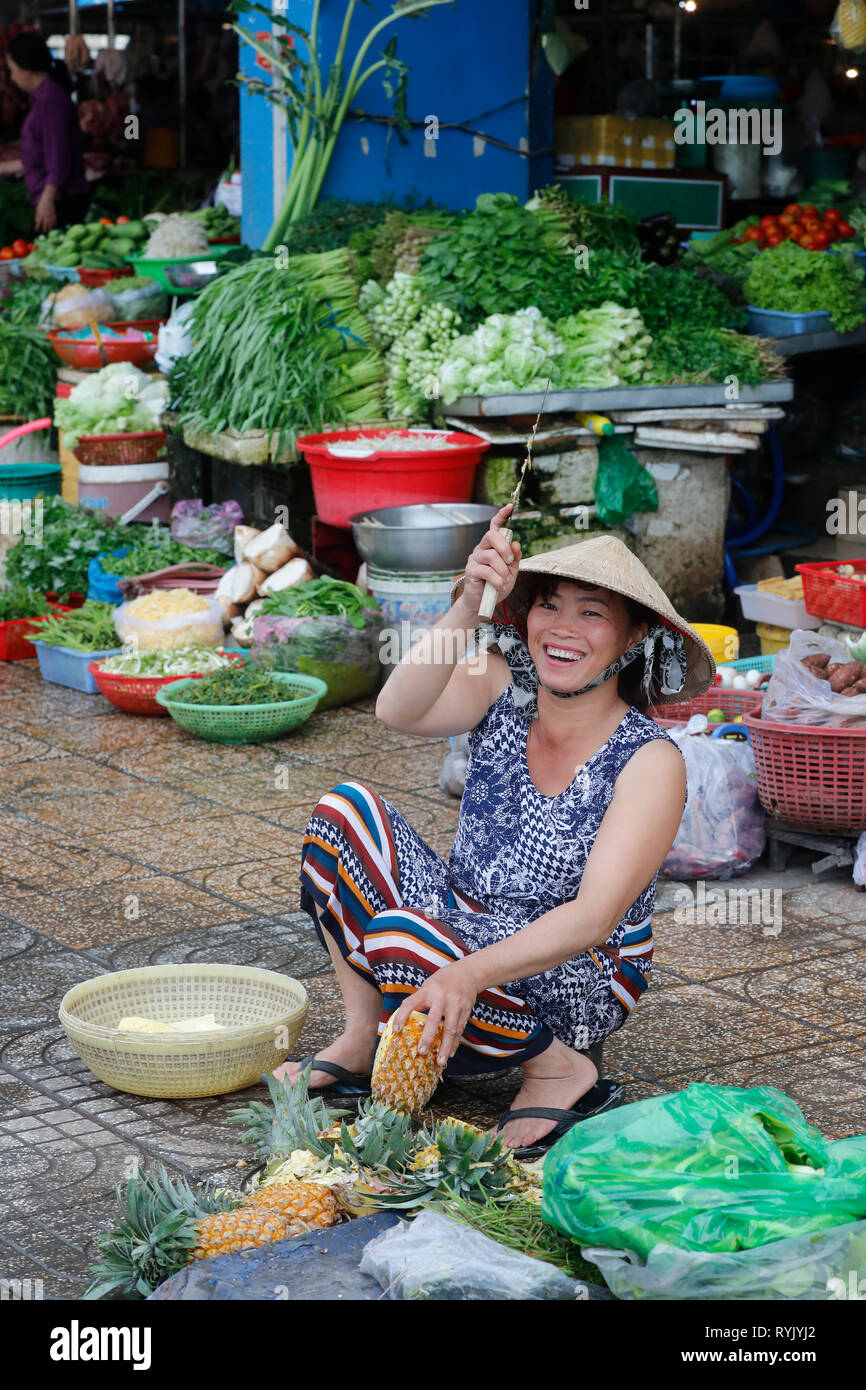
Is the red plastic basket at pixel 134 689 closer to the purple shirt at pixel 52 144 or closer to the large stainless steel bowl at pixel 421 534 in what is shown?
the large stainless steel bowl at pixel 421 534

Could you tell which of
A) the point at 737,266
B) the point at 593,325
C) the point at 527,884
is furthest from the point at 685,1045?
the point at 737,266

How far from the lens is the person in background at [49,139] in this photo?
11.2m

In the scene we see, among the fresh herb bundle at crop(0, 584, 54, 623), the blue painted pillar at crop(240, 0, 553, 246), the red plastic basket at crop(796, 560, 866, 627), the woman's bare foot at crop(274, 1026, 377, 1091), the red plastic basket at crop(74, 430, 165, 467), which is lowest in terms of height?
the woman's bare foot at crop(274, 1026, 377, 1091)

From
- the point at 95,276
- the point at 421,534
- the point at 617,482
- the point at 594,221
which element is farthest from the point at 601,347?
the point at 95,276

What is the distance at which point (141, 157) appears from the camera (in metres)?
15.1

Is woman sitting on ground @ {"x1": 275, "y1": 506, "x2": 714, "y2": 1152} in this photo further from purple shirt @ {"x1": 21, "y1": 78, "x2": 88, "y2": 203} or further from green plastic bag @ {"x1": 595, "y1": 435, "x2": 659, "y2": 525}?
purple shirt @ {"x1": 21, "y1": 78, "x2": 88, "y2": 203}

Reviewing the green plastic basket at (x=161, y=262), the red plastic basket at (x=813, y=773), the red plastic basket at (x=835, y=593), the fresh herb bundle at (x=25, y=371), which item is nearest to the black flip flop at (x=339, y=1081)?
the red plastic basket at (x=813, y=773)

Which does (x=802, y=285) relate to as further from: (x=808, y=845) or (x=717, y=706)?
(x=808, y=845)

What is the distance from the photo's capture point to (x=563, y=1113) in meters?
3.49

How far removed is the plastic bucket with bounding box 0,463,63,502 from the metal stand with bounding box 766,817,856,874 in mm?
4870

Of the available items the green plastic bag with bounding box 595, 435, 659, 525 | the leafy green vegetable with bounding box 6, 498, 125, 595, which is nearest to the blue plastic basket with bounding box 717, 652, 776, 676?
the green plastic bag with bounding box 595, 435, 659, 525

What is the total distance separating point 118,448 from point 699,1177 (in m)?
7.09

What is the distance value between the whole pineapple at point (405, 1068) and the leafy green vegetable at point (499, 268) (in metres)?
5.33

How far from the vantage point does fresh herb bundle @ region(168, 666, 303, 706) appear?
6637 millimetres
